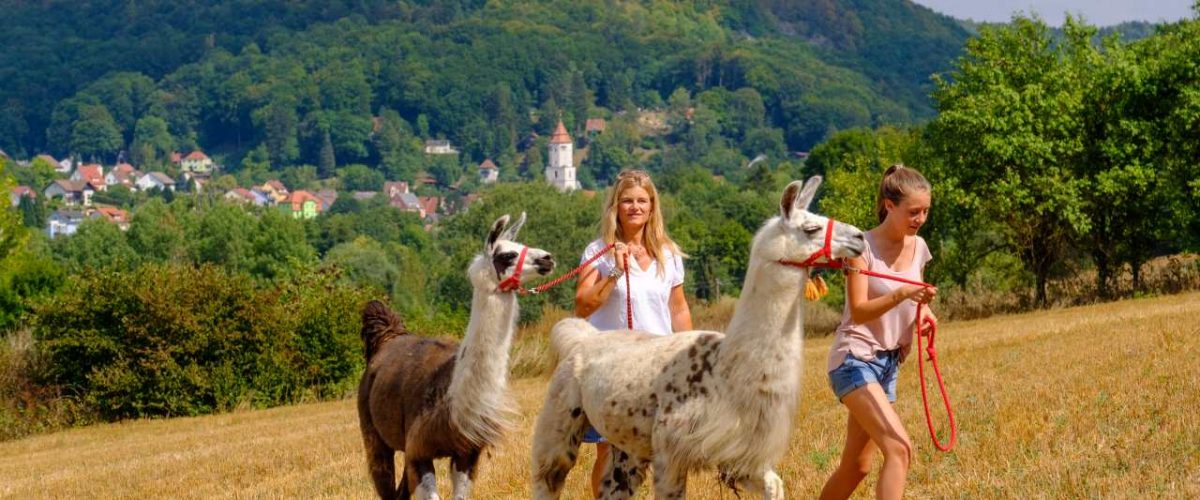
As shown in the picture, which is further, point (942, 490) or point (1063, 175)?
point (1063, 175)

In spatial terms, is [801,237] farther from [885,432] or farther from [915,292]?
[885,432]

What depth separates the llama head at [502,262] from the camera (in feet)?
28.9

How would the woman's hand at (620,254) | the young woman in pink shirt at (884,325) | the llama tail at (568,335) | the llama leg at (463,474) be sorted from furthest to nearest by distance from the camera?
the llama leg at (463,474)
the woman's hand at (620,254)
the llama tail at (568,335)
the young woman in pink shirt at (884,325)

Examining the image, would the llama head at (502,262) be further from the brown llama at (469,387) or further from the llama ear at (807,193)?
the llama ear at (807,193)

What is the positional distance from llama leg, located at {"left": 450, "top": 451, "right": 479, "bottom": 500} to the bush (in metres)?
21.7

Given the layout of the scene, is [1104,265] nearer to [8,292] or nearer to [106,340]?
[106,340]

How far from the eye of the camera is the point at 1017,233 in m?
42.4

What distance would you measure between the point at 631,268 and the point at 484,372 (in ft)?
3.69

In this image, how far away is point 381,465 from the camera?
1030 centimetres

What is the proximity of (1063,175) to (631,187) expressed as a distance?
34.7m

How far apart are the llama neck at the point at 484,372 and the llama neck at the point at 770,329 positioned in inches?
74.8

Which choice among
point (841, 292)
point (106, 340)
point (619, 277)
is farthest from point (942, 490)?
point (841, 292)

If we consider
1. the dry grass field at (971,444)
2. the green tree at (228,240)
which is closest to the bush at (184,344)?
the dry grass field at (971,444)

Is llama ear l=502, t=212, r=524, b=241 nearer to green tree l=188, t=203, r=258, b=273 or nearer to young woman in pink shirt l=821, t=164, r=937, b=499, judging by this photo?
young woman in pink shirt l=821, t=164, r=937, b=499
